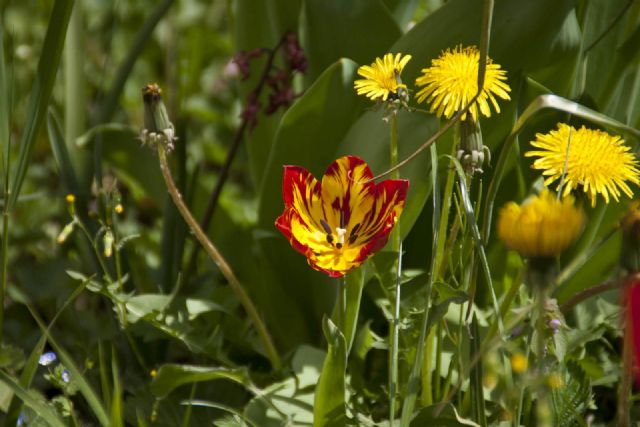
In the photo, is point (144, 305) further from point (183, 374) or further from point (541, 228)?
point (541, 228)

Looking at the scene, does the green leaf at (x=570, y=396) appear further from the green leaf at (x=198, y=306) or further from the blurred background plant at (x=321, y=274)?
the green leaf at (x=198, y=306)

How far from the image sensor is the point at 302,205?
1134mm

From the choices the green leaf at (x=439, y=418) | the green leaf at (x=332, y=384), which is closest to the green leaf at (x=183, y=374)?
the green leaf at (x=332, y=384)

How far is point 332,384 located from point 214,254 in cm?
23

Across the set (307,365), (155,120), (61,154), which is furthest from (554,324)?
(61,154)

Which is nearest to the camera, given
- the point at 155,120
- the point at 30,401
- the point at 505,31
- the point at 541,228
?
the point at 541,228

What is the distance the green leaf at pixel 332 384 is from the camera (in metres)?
1.06

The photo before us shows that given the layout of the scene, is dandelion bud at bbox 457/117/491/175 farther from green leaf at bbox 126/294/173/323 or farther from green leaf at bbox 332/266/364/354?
green leaf at bbox 126/294/173/323

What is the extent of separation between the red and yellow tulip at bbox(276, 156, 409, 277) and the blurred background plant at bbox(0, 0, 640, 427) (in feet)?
0.21

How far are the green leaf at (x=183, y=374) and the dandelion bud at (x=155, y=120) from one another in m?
0.27

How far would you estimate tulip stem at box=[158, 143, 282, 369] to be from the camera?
1.15 m

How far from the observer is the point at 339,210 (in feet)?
3.80

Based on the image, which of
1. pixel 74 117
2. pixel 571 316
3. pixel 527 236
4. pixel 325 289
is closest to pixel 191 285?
pixel 325 289

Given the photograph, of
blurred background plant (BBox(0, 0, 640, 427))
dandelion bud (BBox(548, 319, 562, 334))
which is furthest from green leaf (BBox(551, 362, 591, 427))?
dandelion bud (BBox(548, 319, 562, 334))
